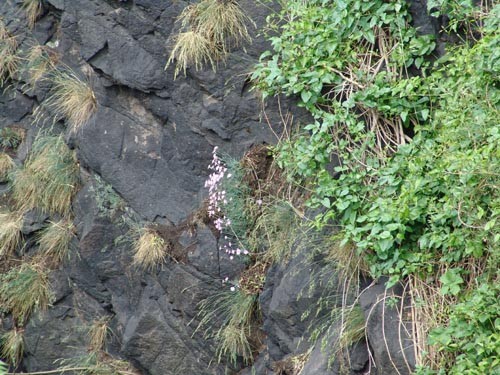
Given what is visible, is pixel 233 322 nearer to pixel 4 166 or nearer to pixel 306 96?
pixel 306 96

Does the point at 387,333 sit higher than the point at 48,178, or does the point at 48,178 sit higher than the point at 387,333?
the point at 387,333

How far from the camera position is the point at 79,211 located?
7.56 metres

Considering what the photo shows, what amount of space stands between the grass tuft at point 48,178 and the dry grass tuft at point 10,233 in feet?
0.41

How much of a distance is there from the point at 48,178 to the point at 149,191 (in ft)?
3.81

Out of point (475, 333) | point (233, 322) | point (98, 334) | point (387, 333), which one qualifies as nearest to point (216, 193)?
point (233, 322)

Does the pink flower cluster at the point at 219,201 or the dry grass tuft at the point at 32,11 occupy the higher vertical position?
the dry grass tuft at the point at 32,11

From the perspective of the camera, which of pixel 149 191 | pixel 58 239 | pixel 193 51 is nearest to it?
pixel 193 51

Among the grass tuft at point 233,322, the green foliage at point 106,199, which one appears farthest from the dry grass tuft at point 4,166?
the grass tuft at point 233,322

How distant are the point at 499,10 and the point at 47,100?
434cm

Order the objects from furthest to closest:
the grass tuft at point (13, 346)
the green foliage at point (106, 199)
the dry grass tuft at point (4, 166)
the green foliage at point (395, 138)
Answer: the dry grass tuft at point (4, 166) → the grass tuft at point (13, 346) → the green foliage at point (106, 199) → the green foliage at point (395, 138)

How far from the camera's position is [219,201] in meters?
6.62

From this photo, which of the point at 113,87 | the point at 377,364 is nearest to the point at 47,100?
the point at 113,87

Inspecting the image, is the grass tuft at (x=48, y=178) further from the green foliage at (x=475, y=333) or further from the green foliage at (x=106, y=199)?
the green foliage at (x=475, y=333)

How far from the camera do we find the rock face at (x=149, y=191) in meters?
6.61
